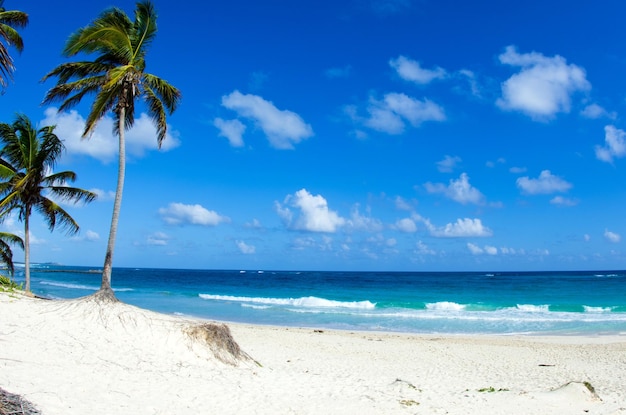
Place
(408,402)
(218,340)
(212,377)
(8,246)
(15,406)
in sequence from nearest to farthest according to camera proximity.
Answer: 1. (15,406)
2. (408,402)
3. (212,377)
4. (218,340)
5. (8,246)

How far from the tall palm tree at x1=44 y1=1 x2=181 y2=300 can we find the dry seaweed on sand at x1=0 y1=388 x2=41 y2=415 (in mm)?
5916

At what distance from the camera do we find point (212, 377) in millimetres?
8438

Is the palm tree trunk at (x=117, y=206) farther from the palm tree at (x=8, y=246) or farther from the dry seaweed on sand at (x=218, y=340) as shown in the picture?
the palm tree at (x=8, y=246)

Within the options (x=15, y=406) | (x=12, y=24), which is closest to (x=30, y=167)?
(x=12, y=24)

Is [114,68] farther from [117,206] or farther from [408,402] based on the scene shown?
[408,402]

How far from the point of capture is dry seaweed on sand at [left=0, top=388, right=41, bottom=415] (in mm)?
4759

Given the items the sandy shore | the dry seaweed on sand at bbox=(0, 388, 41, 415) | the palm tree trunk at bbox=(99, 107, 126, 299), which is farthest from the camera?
the palm tree trunk at bbox=(99, 107, 126, 299)

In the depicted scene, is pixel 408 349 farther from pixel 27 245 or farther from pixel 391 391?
pixel 27 245

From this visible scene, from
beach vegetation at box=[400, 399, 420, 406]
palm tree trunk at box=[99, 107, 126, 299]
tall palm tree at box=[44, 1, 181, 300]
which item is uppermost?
tall palm tree at box=[44, 1, 181, 300]

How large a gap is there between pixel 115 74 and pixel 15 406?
8309mm

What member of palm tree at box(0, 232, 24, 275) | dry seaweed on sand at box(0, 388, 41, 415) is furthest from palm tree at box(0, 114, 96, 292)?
dry seaweed on sand at box(0, 388, 41, 415)

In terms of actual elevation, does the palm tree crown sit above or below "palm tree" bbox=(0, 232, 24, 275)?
above

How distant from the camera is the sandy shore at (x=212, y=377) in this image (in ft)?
22.3

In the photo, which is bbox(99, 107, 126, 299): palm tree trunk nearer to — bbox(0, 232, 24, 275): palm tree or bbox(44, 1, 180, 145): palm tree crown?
bbox(44, 1, 180, 145): palm tree crown
